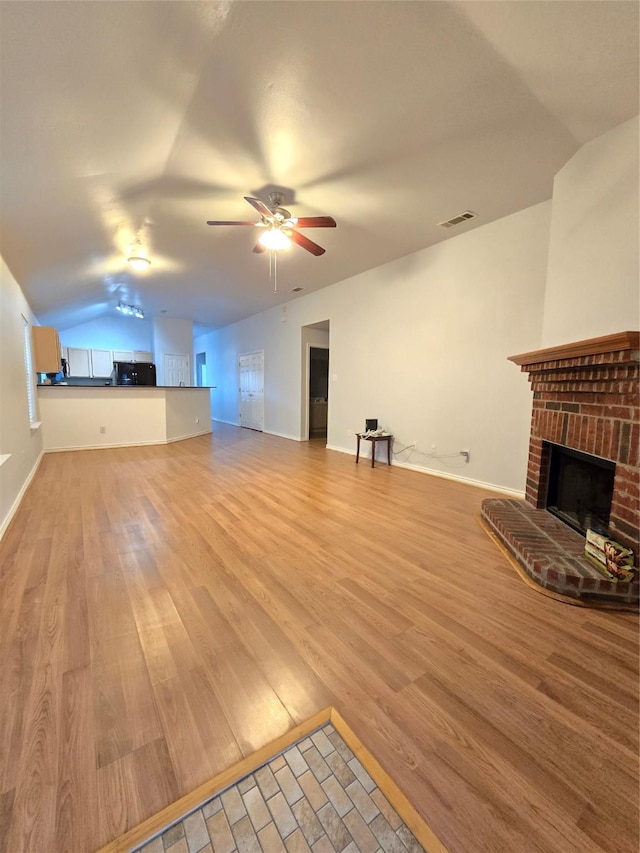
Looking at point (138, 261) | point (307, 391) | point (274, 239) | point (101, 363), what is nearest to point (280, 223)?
point (274, 239)

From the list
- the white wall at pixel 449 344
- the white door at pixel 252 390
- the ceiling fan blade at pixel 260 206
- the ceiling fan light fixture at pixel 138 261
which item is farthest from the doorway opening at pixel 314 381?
the ceiling fan blade at pixel 260 206

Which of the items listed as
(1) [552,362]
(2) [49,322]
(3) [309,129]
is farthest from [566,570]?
(2) [49,322]

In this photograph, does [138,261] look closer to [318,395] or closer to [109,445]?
[109,445]

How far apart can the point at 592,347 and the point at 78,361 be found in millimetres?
10265

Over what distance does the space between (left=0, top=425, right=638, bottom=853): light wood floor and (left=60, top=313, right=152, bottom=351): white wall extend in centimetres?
788

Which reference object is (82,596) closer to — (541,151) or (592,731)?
(592,731)

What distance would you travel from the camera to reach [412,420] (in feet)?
14.8

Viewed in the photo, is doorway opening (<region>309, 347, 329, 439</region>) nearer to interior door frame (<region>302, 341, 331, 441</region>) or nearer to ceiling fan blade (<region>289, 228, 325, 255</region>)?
interior door frame (<region>302, 341, 331, 441</region>)

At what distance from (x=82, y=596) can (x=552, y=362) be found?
3312mm

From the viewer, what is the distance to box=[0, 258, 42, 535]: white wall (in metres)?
2.75

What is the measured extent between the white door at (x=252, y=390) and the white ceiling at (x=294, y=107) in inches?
178

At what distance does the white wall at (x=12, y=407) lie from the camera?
2752mm

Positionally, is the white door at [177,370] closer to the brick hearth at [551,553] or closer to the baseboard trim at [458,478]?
the baseboard trim at [458,478]

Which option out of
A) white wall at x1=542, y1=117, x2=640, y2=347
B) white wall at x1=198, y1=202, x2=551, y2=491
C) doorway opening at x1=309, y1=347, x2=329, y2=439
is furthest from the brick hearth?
doorway opening at x1=309, y1=347, x2=329, y2=439
